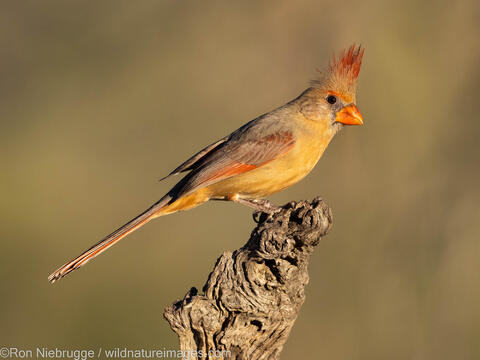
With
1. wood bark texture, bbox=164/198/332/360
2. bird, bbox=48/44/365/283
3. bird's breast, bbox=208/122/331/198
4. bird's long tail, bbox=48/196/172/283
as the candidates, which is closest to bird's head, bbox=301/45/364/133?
bird, bbox=48/44/365/283

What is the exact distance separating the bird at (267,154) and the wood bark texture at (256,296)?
856 mm

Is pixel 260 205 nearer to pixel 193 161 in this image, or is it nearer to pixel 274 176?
pixel 274 176

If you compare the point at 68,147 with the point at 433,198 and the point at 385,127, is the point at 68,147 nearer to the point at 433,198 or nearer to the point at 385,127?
the point at 385,127

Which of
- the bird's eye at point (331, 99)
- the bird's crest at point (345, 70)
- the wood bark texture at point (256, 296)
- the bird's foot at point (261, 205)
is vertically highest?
the bird's crest at point (345, 70)

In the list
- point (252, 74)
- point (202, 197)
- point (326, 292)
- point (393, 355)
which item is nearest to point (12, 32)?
point (252, 74)

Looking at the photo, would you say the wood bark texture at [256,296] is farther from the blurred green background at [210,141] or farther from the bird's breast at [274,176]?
the blurred green background at [210,141]

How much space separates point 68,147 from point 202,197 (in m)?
2.84

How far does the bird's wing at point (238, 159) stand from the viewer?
4.25 m

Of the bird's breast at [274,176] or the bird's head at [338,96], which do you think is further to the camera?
the bird's head at [338,96]

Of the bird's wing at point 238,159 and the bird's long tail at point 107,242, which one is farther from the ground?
the bird's wing at point 238,159

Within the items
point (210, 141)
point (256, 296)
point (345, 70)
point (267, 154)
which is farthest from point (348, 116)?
point (210, 141)

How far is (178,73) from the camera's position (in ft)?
23.4

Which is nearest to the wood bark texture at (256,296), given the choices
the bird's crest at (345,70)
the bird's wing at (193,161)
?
the bird's wing at (193,161)

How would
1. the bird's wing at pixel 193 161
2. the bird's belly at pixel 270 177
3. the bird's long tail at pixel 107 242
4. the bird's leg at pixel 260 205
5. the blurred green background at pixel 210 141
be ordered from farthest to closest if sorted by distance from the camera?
the blurred green background at pixel 210 141
the bird's wing at pixel 193 161
the bird's belly at pixel 270 177
the bird's leg at pixel 260 205
the bird's long tail at pixel 107 242
